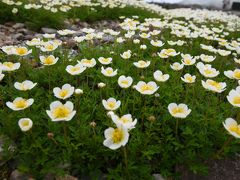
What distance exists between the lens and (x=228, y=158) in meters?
2.96

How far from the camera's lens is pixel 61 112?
8.34ft

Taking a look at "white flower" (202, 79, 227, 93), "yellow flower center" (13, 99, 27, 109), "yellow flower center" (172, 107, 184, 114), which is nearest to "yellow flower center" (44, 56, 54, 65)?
"yellow flower center" (13, 99, 27, 109)

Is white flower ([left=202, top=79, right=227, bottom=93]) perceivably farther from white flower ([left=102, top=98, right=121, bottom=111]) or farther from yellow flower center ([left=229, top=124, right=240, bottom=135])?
white flower ([left=102, top=98, right=121, bottom=111])

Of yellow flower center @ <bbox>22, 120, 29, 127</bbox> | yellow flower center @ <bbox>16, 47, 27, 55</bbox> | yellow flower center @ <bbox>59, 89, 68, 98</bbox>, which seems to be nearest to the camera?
yellow flower center @ <bbox>22, 120, 29, 127</bbox>

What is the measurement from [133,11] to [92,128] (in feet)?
23.1

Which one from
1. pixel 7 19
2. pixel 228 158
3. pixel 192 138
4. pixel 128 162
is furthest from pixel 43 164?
pixel 7 19

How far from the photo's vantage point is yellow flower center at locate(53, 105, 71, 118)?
2.53 meters

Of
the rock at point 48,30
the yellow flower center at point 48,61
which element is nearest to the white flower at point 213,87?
the yellow flower center at point 48,61

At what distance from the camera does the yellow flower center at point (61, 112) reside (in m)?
2.53

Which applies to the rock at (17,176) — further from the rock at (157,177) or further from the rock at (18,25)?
the rock at (18,25)

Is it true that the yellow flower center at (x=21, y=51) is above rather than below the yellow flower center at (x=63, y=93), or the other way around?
above

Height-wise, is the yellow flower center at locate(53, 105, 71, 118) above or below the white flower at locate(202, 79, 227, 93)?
above

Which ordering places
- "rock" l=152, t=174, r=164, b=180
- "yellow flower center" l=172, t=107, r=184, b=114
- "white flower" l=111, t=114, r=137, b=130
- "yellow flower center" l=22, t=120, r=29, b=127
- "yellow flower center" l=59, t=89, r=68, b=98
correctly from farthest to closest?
1. "yellow flower center" l=59, t=89, r=68, b=98
2. "yellow flower center" l=172, t=107, r=184, b=114
3. "rock" l=152, t=174, r=164, b=180
4. "yellow flower center" l=22, t=120, r=29, b=127
5. "white flower" l=111, t=114, r=137, b=130

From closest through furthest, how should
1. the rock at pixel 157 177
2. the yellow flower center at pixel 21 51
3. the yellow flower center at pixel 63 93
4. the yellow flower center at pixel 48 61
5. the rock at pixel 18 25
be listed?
1. the rock at pixel 157 177
2. the yellow flower center at pixel 63 93
3. the yellow flower center at pixel 48 61
4. the yellow flower center at pixel 21 51
5. the rock at pixel 18 25
